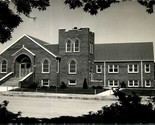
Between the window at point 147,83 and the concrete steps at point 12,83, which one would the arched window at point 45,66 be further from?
the window at point 147,83

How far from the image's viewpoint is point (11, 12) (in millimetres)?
6938


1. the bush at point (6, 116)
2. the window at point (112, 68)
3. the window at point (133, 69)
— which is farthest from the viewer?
the window at point (112, 68)

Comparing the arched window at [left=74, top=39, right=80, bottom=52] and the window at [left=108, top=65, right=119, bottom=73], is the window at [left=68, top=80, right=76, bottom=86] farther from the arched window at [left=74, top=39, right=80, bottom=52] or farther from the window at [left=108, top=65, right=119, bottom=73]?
the window at [left=108, top=65, right=119, bottom=73]

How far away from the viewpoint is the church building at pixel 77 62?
903 inches

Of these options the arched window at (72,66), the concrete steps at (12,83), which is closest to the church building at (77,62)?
the arched window at (72,66)

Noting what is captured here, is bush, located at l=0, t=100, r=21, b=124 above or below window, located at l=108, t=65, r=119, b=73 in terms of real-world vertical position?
below

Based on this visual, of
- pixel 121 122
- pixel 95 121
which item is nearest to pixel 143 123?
pixel 121 122

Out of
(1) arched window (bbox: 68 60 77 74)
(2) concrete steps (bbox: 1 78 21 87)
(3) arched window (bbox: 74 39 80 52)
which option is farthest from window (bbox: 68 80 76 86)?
(2) concrete steps (bbox: 1 78 21 87)

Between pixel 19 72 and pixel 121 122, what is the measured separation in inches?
691

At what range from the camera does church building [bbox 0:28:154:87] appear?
22938 mm

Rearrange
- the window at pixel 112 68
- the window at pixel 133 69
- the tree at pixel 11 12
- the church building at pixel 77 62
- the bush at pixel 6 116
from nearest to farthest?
the bush at pixel 6 116 → the tree at pixel 11 12 → the church building at pixel 77 62 → the window at pixel 133 69 → the window at pixel 112 68

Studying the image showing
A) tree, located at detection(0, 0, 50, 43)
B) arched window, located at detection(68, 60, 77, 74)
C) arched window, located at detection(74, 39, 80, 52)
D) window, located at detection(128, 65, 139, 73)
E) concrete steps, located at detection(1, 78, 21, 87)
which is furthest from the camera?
window, located at detection(128, 65, 139, 73)

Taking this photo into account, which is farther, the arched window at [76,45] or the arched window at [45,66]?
the arched window at [76,45]

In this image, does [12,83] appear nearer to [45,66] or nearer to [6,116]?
[45,66]
